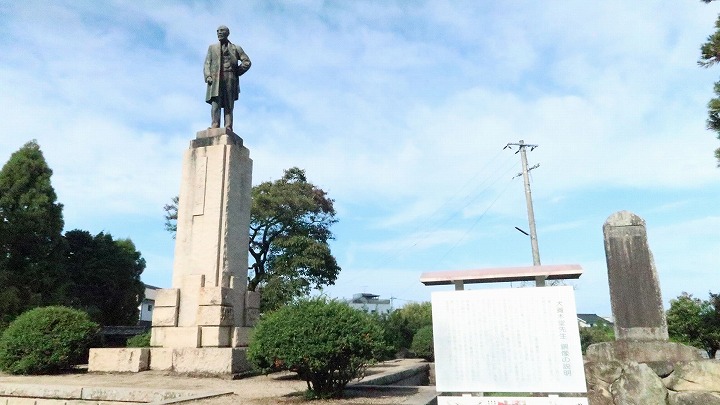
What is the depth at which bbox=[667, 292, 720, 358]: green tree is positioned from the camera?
481 inches

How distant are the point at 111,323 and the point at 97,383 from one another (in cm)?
2209

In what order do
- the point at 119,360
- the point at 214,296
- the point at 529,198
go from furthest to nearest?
the point at 529,198
the point at 214,296
the point at 119,360

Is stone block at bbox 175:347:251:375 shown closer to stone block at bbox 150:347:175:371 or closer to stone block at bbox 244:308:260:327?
stone block at bbox 150:347:175:371

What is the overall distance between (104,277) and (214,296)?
809 inches

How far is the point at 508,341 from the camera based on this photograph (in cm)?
492

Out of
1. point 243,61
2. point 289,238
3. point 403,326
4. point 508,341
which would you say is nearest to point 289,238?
point 289,238

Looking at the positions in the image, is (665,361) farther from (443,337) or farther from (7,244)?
(7,244)

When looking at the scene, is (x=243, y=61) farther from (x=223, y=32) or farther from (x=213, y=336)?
(x=213, y=336)

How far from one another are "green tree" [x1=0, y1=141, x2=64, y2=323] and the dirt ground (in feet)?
41.4

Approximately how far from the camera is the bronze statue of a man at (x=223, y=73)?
11.1m

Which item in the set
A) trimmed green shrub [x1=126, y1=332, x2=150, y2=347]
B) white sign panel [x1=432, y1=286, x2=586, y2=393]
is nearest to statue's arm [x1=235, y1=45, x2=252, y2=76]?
trimmed green shrub [x1=126, y1=332, x2=150, y2=347]

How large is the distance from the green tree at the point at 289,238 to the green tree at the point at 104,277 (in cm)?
867

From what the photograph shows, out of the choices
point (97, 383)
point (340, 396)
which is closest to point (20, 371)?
point (97, 383)

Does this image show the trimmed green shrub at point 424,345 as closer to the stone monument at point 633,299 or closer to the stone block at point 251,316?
the stone block at point 251,316
